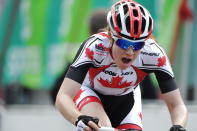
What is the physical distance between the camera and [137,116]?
7785mm

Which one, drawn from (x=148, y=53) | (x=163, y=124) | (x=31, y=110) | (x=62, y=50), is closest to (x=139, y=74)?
(x=148, y=53)

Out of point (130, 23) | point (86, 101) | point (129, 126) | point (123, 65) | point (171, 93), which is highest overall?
point (130, 23)

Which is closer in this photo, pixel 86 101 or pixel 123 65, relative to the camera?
pixel 123 65

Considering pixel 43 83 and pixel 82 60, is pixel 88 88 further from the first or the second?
pixel 43 83

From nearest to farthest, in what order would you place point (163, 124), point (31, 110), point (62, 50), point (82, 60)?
1. point (82, 60)
2. point (163, 124)
3. point (31, 110)
4. point (62, 50)

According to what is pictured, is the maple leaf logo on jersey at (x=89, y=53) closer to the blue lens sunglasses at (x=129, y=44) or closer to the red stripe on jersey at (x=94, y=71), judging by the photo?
the red stripe on jersey at (x=94, y=71)

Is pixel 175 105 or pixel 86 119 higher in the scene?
pixel 86 119

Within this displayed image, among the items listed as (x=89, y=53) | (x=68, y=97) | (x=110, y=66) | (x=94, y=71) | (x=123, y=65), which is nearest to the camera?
(x=123, y=65)

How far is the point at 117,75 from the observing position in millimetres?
7605

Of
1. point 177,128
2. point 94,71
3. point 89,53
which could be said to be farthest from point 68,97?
point 177,128

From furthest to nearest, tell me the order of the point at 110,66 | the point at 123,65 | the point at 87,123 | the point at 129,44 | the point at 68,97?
the point at 110,66, the point at 68,97, the point at 123,65, the point at 129,44, the point at 87,123

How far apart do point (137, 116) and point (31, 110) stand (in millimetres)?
2753

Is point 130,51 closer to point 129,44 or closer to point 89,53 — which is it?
point 129,44

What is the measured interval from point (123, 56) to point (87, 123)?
73 cm
